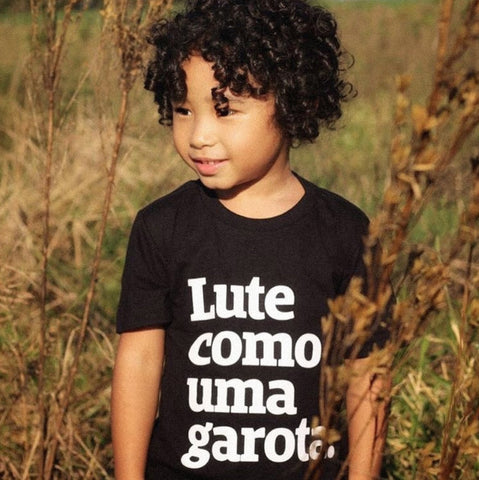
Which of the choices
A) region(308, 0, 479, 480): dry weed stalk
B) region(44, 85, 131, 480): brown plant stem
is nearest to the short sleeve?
region(44, 85, 131, 480): brown plant stem

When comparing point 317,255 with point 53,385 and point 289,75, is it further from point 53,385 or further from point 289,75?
point 53,385

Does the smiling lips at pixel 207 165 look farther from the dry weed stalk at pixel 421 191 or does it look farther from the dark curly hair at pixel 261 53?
the dry weed stalk at pixel 421 191

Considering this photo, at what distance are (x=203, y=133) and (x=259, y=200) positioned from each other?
239 mm

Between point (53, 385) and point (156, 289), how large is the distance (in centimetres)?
108

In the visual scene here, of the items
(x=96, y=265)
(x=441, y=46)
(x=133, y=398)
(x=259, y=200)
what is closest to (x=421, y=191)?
(x=441, y=46)

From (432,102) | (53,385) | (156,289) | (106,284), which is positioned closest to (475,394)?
(432,102)

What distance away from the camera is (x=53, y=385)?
2854 mm

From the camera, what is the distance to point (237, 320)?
1.87m

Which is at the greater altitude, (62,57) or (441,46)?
(62,57)

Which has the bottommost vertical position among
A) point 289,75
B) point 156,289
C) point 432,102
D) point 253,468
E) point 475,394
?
point 253,468

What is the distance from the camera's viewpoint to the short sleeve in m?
1.91

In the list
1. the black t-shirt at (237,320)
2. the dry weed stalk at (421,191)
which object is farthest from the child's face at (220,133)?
the dry weed stalk at (421,191)

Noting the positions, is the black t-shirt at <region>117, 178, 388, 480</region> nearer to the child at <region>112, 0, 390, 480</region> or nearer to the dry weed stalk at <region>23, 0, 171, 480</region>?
the child at <region>112, 0, 390, 480</region>

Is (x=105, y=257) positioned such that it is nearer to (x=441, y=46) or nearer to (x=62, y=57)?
(x=62, y=57)
